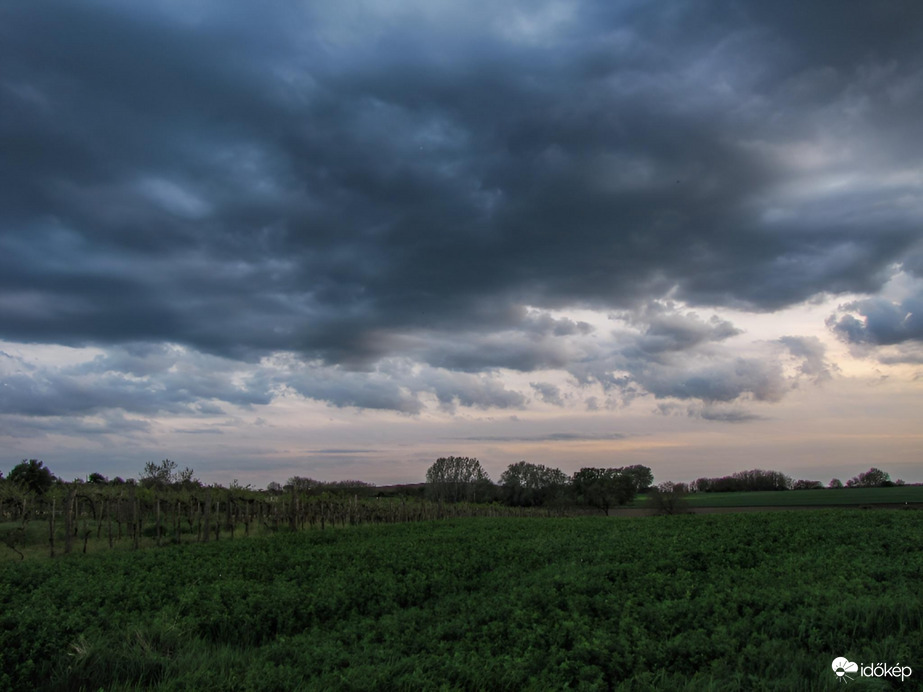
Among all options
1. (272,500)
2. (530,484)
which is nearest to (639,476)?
(530,484)

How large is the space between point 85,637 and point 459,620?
20.5 ft

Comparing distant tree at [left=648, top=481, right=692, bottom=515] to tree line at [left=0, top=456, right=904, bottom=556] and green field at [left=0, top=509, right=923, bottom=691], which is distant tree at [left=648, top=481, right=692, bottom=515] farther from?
green field at [left=0, top=509, right=923, bottom=691]

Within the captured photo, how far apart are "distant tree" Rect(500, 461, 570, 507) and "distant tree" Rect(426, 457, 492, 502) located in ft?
16.8

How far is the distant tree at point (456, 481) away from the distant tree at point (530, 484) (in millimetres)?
5118

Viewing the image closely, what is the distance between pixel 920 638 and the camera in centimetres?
763

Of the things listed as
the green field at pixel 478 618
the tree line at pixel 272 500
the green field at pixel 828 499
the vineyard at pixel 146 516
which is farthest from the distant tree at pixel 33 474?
the green field at pixel 828 499

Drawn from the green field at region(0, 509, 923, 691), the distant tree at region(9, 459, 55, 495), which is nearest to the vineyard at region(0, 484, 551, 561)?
the green field at region(0, 509, 923, 691)

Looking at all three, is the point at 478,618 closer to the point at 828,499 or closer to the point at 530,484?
the point at 828,499

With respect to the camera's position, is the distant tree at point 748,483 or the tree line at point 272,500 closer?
the tree line at point 272,500

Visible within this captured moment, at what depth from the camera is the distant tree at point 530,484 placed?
115363 mm

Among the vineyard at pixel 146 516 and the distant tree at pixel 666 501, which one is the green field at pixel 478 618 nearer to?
the vineyard at pixel 146 516

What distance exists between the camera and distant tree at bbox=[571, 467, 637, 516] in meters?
99.6

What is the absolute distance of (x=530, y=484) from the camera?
120500 mm

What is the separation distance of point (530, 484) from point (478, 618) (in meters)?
113
